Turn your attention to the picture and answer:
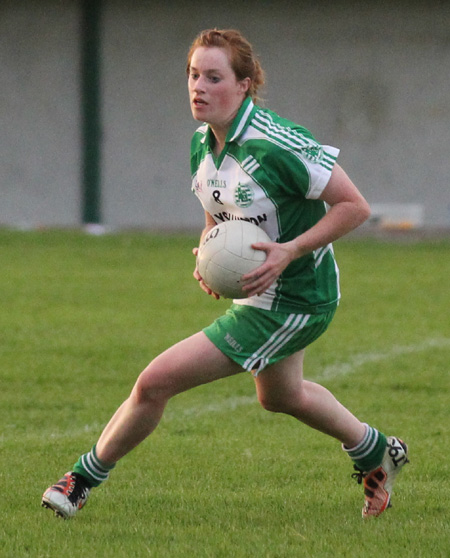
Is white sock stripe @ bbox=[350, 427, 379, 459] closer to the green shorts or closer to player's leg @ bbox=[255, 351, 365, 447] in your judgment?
player's leg @ bbox=[255, 351, 365, 447]

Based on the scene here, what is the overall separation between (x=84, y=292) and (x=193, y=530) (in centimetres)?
890

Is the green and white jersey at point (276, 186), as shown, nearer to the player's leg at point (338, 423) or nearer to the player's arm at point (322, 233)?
the player's arm at point (322, 233)

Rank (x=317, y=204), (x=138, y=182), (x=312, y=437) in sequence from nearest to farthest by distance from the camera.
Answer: (x=317, y=204)
(x=312, y=437)
(x=138, y=182)

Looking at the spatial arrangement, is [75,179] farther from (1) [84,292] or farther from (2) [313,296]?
(2) [313,296]

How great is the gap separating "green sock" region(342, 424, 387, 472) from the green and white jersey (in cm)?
66

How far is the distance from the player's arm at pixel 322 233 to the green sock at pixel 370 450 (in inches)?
39.4

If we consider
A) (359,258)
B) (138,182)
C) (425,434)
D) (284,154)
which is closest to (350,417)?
(284,154)

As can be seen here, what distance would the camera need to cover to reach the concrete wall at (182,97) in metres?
23.3

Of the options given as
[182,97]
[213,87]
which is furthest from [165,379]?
[182,97]

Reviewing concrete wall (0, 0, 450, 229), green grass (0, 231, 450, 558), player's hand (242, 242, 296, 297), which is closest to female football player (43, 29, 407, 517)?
player's hand (242, 242, 296, 297)

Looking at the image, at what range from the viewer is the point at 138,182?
79.8 feet

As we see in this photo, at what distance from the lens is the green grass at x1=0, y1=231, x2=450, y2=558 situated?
458cm

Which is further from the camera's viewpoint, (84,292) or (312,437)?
(84,292)

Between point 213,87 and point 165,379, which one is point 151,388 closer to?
point 165,379
